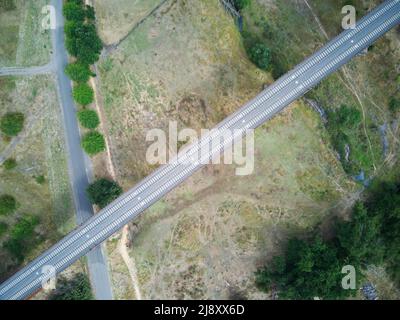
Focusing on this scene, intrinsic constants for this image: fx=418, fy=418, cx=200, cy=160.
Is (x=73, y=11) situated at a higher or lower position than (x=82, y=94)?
higher

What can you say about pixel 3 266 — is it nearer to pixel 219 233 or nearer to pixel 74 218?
pixel 74 218

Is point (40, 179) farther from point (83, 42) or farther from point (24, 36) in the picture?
point (24, 36)

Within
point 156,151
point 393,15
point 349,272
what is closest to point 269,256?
point 349,272

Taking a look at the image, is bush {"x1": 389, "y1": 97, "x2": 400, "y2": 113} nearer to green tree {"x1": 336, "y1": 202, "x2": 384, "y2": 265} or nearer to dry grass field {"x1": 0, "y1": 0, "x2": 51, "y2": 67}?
green tree {"x1": 336, "y1": 202, "x2": 384, "y2": 265}

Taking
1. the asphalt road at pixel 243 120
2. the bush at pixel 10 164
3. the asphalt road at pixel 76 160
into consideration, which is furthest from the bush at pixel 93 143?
the bush at pixel 10 164

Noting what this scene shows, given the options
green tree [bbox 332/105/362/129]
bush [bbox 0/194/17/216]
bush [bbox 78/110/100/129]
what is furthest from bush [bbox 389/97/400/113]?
bush [bbox 0/194/17/216]

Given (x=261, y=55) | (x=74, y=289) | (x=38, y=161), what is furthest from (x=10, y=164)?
(x=261, y=55)
